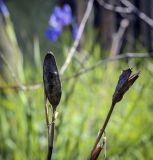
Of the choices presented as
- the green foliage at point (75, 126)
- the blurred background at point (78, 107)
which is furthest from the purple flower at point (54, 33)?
the green foliage at point (75, 126)

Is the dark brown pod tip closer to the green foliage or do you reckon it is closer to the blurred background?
the blurred background

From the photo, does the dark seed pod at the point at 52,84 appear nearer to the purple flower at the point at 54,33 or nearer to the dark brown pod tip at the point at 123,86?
the dark brown pod tip at the point at 123,86

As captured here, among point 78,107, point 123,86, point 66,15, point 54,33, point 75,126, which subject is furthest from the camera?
point 54,33

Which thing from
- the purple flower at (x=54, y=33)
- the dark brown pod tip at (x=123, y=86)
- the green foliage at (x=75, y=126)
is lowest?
the dark brown pod tip at (x=123, y=86)

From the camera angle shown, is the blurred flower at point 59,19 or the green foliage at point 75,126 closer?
the green foliage at point 75,126

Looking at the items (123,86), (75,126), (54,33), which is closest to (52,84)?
(123,86)

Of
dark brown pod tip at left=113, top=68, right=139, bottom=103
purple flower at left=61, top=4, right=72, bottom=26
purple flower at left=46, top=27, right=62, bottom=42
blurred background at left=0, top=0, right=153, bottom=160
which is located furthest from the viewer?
purple flower at left=46, top=27, right=62, bottom=42

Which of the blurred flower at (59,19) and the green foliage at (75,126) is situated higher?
the blurred flower at (59,19)

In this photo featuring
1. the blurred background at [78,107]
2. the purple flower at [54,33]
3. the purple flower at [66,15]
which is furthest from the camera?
the purple flower at [54,33]

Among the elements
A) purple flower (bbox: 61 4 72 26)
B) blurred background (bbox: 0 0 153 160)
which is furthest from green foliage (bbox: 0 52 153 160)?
purple flower (bbox: 61 4 72 26)

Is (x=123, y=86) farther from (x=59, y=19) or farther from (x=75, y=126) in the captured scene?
(x=59, y=19)

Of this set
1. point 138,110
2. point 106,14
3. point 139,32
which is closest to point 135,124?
point 138,110
